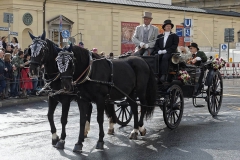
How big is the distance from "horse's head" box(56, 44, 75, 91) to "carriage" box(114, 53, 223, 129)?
1846mm

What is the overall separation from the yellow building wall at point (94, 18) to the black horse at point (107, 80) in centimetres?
2501

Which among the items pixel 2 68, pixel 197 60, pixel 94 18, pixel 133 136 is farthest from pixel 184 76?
pixel 94 18

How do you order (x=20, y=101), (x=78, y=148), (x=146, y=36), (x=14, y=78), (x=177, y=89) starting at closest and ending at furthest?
(x=78, y=148) → (x=177, y=89) → (x=146, y=36) → (x=20, y=101) → (x=14, y=78)

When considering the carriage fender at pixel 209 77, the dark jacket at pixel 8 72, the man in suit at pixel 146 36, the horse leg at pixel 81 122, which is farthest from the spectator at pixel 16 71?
the horse leg at pixel 81 122

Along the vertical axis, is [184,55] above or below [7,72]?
above

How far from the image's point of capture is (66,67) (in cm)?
890

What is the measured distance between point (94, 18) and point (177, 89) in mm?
28475

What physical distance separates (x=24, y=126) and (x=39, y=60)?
362cm

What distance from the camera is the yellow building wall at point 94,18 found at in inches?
1385

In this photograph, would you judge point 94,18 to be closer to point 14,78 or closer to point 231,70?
point 231,70

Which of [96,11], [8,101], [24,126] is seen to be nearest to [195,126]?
[24,126]

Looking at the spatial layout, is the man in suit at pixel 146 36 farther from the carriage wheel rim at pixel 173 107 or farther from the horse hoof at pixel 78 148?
the horse hoof at pixel 78 148

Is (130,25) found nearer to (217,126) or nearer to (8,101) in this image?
(8,101)

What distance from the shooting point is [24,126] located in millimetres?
12266
